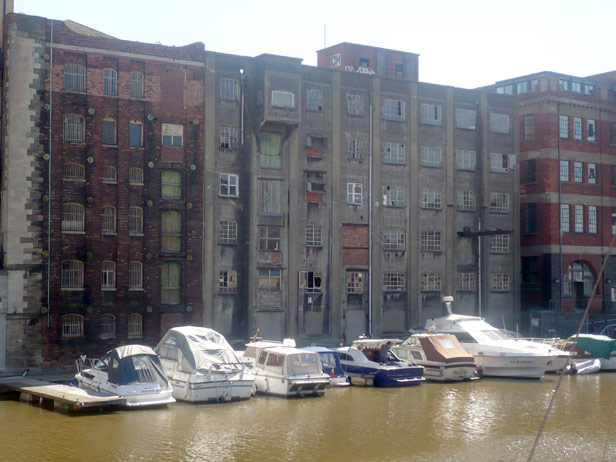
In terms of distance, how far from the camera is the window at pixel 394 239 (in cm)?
5903

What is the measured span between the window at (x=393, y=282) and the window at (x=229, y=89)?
16.4 m

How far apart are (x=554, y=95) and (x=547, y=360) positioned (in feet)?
95.6

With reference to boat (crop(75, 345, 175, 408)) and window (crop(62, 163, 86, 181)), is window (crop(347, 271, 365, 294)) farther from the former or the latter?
boat (crop(75, 345, 175, 408))

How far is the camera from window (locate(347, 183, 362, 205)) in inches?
2276

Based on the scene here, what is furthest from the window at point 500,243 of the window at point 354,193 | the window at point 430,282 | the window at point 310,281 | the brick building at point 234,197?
the window at point 310,281

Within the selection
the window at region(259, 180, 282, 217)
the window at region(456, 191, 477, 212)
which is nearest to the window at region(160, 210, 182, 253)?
the window at region(259, 180, 282, 217)

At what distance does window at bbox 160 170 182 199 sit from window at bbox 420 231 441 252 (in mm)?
18947

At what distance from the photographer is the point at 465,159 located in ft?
208

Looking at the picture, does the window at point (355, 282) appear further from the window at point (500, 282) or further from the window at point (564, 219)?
the window at point (564, 219)

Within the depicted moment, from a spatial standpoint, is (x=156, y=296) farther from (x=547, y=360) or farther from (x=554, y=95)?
(x=554, y=95)

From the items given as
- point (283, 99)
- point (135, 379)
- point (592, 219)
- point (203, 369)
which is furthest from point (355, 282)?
point (135, 379)

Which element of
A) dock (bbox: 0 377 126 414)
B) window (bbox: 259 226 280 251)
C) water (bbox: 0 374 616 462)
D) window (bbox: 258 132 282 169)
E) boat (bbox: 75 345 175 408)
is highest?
window (bbox: 258 132 282 169)

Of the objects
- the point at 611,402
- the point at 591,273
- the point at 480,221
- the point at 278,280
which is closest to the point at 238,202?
the point at 278,280

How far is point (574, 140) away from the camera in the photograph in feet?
221
